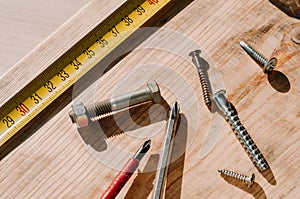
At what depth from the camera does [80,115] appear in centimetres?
136

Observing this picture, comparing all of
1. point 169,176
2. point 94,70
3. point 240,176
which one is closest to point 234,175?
point 240,176

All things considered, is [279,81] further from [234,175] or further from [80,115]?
[80,115]

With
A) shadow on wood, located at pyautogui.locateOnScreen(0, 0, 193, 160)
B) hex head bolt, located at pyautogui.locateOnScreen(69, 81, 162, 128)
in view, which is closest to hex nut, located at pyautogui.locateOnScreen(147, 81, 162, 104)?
hex head bolt, located at pyautogui.locateOnScreen(69, 81, 162, 128)

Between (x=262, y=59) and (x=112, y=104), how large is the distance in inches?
13.2

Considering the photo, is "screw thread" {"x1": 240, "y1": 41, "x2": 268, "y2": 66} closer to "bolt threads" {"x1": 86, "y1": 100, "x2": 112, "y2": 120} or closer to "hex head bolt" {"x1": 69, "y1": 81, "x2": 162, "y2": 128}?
"hex head bolt" {"x1": 69, "y1": 81, "x2": 162, "y2": 128}

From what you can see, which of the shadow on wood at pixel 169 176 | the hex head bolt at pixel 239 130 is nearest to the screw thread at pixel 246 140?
the hex head bolt at pixel 239 130

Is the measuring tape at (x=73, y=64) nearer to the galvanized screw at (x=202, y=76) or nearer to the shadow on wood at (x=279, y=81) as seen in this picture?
the galvanized screw at (x=202, y=76)

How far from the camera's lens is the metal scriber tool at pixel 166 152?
1295mm

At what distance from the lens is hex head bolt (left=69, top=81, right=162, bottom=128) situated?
4.49 ft

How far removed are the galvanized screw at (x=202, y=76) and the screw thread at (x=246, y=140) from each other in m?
0.05

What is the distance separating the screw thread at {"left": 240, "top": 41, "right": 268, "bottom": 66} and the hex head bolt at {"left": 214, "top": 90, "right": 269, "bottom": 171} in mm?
109

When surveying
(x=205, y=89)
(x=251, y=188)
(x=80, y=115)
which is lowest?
(x=251, y=188)

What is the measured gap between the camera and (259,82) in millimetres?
1425

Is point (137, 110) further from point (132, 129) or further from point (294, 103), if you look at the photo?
point (294, 103)
